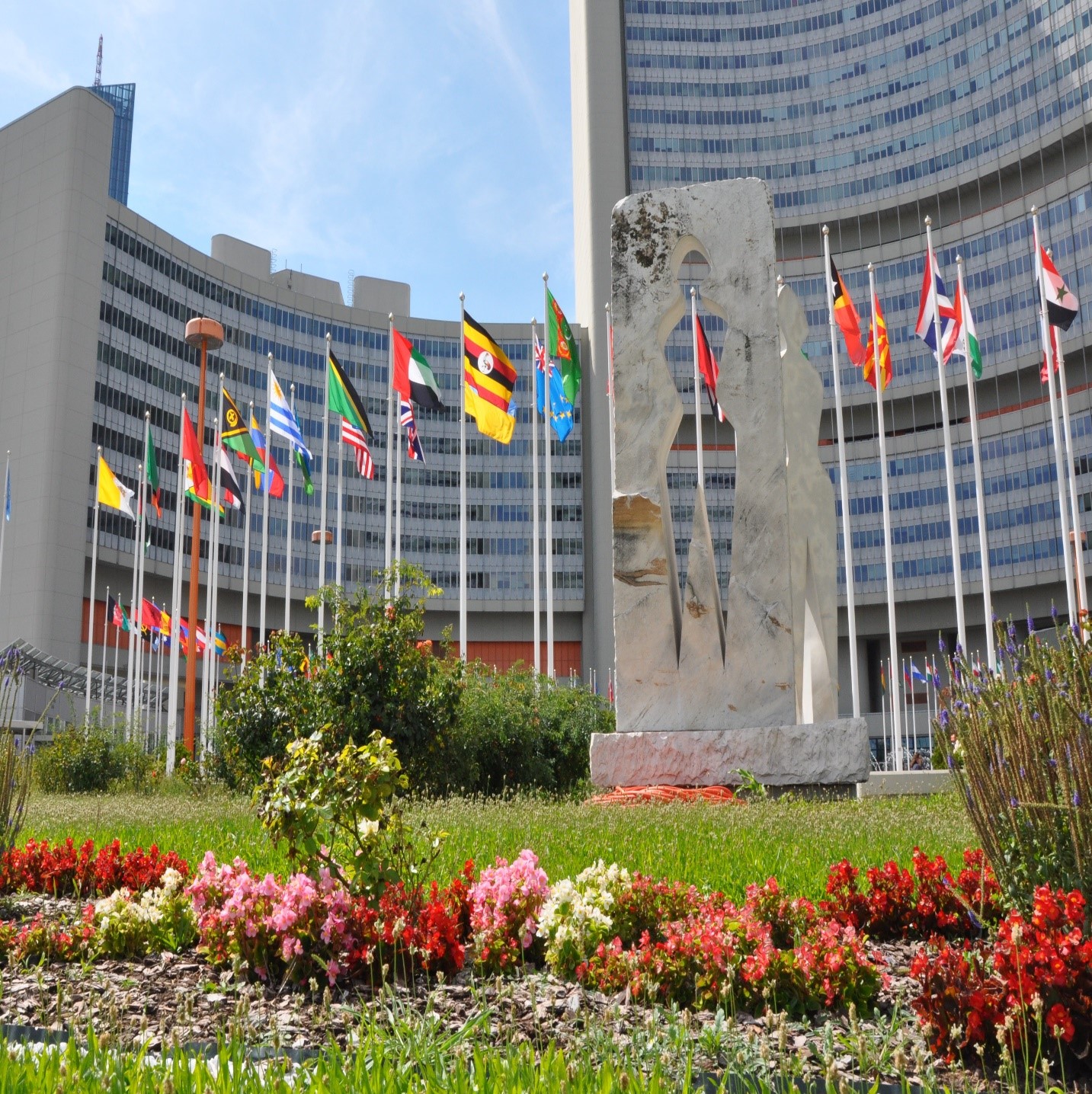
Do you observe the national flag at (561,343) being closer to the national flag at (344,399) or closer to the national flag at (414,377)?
the national flag at (414,377)

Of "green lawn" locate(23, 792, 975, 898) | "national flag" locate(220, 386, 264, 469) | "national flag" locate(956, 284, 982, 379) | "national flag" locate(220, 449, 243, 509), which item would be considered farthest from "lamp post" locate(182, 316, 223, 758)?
"national flag" locate(956, 284, 982, 379)

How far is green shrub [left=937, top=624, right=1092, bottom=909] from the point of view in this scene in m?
4.73

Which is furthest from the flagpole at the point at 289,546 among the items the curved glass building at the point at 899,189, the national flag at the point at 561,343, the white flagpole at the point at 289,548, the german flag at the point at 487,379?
the curved glass building at the point at 899,189

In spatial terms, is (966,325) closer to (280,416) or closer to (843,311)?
(843,311)

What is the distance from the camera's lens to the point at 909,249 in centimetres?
7125

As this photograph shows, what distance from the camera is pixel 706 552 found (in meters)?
15.0

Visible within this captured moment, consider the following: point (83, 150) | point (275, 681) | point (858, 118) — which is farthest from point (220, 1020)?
point (858, 118)

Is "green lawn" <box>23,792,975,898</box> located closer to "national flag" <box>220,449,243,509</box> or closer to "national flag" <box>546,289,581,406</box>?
"national flag" <box>546,289,581,406</box>

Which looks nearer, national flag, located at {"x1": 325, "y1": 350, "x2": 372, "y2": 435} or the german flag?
the german flag

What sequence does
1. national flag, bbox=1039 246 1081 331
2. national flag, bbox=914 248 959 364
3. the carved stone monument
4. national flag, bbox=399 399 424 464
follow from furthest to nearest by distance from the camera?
national flag, bbox=399 399 424 464
national flag, bbox=914 248 959 364
national flag, bbox=1039 246 1081 331
the carved stone monument

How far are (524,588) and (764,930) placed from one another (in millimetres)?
73672

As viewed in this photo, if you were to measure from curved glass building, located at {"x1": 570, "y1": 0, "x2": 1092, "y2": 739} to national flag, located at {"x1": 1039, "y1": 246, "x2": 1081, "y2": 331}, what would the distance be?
104 ft

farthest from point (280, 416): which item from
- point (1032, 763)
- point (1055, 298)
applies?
point (1032, 763)

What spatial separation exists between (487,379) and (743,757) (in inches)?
531
